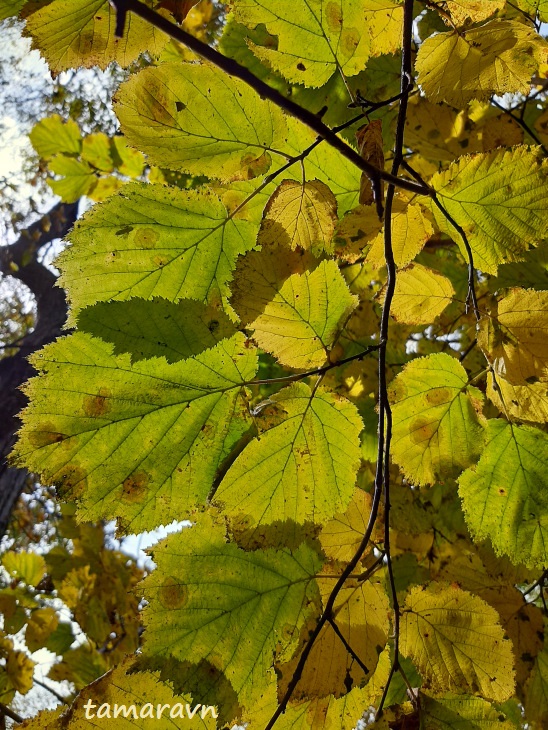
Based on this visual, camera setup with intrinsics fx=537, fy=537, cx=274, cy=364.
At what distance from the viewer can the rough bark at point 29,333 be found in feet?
11.0

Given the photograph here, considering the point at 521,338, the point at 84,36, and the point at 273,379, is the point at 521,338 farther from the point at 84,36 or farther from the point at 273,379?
the point at 84,36

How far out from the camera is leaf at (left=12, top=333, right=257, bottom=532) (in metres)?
0.52

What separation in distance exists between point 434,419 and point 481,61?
1.38 feet

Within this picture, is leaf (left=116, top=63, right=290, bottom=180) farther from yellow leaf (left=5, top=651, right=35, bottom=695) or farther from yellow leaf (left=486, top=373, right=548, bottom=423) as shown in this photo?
yellow leaf (left=5, top=651, right=35, bottom=695)

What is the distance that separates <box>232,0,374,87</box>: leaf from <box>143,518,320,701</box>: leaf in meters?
0.52

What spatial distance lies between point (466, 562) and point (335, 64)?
3.11ft

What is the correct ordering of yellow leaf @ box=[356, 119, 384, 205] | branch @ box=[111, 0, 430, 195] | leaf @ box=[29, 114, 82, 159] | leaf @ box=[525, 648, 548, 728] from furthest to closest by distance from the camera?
leaf @ box=[29, 114, 82, 159], leaf @ box=[525, 648, 548, 728], yellow leaf @ box=[356, 119, 384, 205], branch @ box=[111, 0, 430, 195]

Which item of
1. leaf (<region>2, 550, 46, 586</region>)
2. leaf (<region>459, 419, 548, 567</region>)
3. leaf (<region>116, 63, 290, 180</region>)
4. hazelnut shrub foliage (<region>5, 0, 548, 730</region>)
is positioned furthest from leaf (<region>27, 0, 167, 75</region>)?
leaf (<region>2, 550, 46, 586</region>)

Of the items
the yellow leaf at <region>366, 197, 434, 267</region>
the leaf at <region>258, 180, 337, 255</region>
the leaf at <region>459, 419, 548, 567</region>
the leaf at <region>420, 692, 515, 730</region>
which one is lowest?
the leaf at <region>420, 692, 515, 730</region>

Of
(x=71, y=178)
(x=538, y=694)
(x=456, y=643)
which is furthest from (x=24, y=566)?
(x=456, y=643)

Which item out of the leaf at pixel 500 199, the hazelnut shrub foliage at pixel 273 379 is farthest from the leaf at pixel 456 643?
the leaf at pixel 500 199

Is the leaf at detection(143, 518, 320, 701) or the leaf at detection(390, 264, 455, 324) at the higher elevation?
the leaf at detection(390, 264, 455, 324)

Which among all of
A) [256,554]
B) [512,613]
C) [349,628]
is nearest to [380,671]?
[349,628]

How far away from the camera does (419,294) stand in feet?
2.33
